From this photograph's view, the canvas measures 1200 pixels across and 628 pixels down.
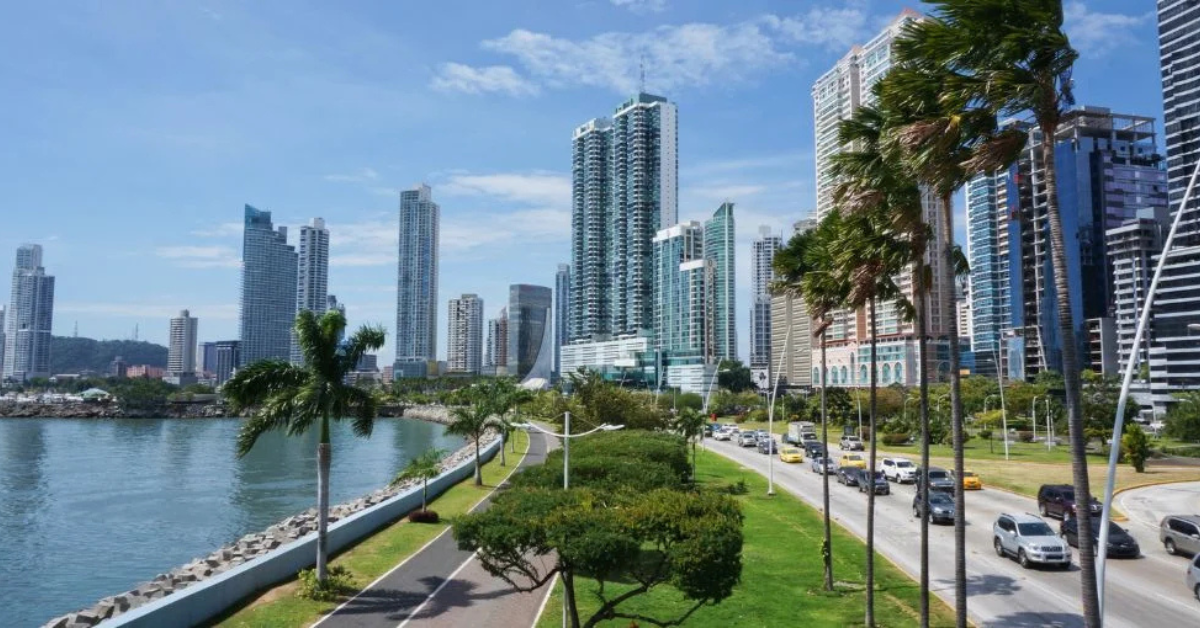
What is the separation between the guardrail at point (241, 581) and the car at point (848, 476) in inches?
1090

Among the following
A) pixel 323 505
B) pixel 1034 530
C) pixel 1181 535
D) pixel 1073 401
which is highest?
pixel 1073 401

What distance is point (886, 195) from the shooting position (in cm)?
1678

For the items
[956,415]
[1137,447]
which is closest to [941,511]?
[956,415]

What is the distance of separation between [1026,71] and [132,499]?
61.9 meters

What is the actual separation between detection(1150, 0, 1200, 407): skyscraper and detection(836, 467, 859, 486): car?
9937 cm

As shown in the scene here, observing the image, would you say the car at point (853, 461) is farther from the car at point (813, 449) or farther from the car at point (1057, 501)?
the car at point (1057, 501)

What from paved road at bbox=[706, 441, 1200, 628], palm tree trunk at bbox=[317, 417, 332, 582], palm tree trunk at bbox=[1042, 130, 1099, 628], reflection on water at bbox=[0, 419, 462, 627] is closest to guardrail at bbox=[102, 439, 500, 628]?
palm tree trunk at bbox=[317, 417, 332, 582]

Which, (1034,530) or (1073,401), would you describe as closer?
(1073,401)

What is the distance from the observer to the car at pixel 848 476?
48.9 metres

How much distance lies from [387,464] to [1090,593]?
81.3 meters

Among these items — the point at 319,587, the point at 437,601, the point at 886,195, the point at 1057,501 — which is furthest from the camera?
the point at 1057,501

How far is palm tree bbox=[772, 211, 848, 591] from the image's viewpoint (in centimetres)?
2069

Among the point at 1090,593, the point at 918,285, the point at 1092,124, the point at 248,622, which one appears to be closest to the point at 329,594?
the point at 248,622

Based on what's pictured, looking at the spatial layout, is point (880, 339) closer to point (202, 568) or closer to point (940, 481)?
point (940, 481)
